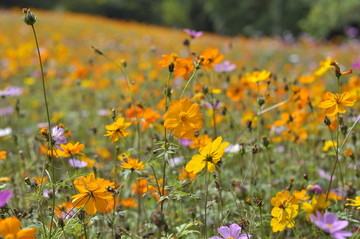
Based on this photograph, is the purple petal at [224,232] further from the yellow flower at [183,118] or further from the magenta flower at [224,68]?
the magenta flower at [224,68]

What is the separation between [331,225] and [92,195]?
597mm

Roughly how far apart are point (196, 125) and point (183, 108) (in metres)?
0.06

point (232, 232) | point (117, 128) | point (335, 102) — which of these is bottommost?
point (232, 232)

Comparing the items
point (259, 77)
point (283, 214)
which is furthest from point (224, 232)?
point (259, 77)

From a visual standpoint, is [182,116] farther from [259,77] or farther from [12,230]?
[259,77]

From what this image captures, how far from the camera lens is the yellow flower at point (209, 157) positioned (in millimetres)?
1089

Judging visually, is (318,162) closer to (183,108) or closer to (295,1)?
(183,108)

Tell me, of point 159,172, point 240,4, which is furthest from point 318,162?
point 240,4

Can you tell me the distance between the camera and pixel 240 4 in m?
21.3

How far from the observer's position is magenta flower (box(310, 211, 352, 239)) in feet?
2.74

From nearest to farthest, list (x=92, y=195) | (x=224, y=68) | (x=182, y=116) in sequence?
(x=92, y=195) → (x=182, y=116) → (x=224, y=68)

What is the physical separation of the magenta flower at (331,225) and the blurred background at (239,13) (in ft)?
44.6

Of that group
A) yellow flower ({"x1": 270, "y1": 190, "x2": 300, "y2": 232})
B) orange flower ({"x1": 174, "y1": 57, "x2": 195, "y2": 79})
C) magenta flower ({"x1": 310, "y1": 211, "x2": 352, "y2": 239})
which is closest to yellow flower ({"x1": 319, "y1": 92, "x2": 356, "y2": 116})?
yellow flower ({"x1": 270, "y1": 190, "x2": 300, "y2": 232})

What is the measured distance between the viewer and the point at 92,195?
1.07 meters
